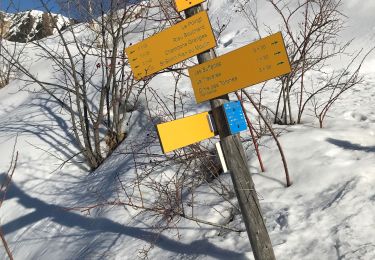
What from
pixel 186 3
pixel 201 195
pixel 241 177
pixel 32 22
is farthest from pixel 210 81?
pixel 32 22

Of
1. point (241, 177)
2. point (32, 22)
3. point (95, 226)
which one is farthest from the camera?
point (32, 22)

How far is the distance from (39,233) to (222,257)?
280cm

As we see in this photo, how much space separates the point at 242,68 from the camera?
248 cm

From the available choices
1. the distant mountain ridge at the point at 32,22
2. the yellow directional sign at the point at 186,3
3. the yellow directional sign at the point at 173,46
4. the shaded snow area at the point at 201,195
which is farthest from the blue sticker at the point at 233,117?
the distant mountain ridge at the point at 32,22

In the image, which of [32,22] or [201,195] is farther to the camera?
[32,22]

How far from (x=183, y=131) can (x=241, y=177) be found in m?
0.44

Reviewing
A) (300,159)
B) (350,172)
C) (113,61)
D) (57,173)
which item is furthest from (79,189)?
(350,172)

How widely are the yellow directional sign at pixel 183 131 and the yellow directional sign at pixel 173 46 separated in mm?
343

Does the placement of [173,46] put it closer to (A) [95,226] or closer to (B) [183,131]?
(B) [183,131]

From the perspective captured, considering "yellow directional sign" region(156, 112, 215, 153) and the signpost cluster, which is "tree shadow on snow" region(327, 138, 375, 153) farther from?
"yellow directional sign" region(156, 112, 215, 153)

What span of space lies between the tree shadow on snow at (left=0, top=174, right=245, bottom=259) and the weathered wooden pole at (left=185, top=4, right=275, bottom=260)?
54 centimetres

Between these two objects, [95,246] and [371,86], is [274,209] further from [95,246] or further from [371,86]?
[371,86]

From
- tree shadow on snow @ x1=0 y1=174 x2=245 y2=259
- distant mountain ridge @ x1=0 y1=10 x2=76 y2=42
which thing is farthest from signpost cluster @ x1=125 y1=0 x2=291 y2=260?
distant mountain ridge @ x1=0 y1=10 x2=76 y2=42

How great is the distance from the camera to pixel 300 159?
4.10 meters
